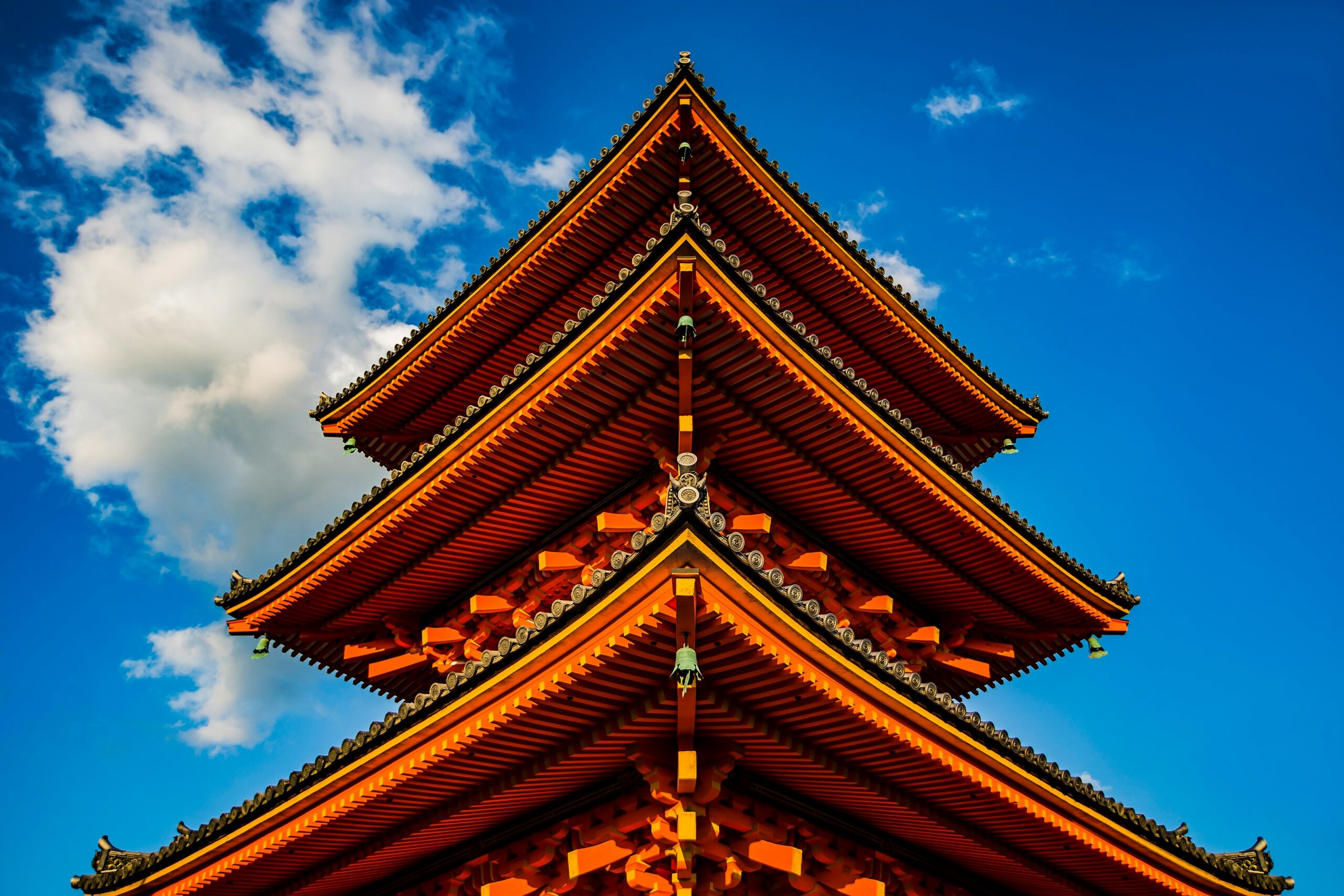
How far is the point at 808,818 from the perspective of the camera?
7992mm

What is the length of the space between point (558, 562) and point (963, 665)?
20.6 feet

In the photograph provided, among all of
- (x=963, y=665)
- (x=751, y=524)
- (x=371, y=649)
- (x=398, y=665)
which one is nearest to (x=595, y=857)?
(x=751, y=524)

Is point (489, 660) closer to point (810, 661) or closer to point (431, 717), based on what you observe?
point (431, 717)

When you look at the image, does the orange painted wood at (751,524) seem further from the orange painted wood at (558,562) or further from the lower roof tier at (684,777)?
the lower roof tier at (684,777)

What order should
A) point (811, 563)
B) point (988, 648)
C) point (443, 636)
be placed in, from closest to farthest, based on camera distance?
point (811, 563)
point (443, 636)
point (988, 648)

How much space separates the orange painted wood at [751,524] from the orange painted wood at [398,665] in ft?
17.0

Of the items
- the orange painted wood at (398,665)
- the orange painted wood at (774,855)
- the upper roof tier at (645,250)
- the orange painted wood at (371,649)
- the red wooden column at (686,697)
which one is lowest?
the orange painted wood at (774,855)

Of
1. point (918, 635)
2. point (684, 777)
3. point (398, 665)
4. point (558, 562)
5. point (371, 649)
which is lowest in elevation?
point (684, 777)

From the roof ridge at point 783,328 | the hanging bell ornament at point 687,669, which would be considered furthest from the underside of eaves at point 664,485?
the hanging bell ornament at point 687,669

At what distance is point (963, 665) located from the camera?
496 inches

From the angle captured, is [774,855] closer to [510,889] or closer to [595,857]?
[595,857]

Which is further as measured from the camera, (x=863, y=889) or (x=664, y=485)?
(x=664, y=485)

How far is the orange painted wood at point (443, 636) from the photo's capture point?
39.8 ft

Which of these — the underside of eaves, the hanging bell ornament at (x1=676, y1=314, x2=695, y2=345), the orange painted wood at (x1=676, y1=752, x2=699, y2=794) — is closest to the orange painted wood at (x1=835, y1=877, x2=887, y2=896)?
the orange painted wood at (x1=676, y1=752, x2=699, y2=794)
